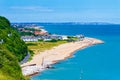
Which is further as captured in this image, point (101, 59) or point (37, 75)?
point (101, 59)

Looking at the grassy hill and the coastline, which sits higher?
the grassy hill

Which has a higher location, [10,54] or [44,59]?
[10,54]

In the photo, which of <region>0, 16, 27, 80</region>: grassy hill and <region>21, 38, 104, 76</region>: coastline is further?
<region>21, 38, 104, 76</region>: coastline

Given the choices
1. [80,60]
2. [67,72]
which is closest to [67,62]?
[80,60]

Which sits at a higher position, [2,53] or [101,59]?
[2,53]

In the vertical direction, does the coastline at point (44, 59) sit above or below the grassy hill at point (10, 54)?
below

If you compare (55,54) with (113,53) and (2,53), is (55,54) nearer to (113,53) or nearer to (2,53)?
(113,53)

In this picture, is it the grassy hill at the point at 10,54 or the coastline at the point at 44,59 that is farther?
the coastline at the point at 44,59

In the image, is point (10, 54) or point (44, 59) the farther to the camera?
point (44, 59)
